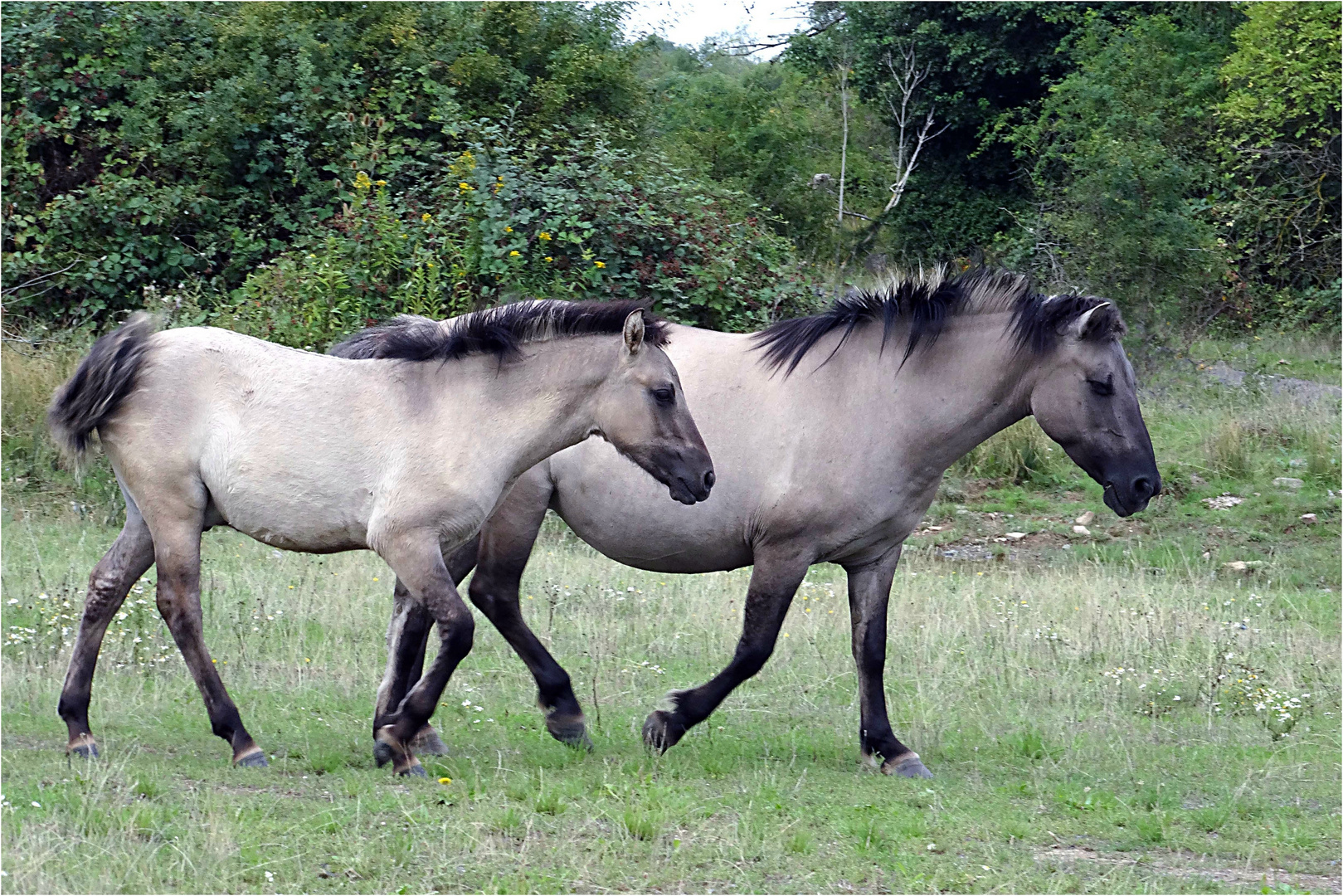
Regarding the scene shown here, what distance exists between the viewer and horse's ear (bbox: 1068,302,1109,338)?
19.5ft

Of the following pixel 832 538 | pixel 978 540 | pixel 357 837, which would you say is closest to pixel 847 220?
pixel 978 540

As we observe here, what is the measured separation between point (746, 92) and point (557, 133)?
10.5m

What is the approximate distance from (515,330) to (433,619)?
4.22ft

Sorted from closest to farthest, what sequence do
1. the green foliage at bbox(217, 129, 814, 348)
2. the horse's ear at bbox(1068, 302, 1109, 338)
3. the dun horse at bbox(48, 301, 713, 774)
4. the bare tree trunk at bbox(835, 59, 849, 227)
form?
the dun horse at bbox(48, 301, 713, 774), the horse's ear at bbox(1068, 302, 1109, 338), the green foliage at bbox(217, 129, 814, 348), the bare tree trunk at bbox(835, 59, 849, 227)

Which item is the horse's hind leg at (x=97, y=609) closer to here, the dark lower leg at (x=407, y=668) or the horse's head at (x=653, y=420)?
the dark lower leg at (x=407, y=668)

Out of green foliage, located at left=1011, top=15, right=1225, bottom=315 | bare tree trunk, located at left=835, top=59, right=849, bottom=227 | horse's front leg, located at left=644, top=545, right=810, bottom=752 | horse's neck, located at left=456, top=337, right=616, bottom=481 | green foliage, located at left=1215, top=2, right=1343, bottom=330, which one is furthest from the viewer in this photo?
bare tree trunk, located at left=835, top=59, right=849, bottom=227

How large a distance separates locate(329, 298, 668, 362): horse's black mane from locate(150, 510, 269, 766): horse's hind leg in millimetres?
1165

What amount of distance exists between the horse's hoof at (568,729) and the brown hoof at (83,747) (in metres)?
1.99

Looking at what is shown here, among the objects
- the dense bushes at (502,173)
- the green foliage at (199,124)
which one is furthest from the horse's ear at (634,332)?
the green foliage at (199,124)

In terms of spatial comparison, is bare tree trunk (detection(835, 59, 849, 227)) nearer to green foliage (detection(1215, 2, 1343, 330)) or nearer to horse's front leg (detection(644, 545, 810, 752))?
green foliage (detection(1215, 2, 1343, 330))

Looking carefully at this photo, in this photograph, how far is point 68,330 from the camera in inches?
569

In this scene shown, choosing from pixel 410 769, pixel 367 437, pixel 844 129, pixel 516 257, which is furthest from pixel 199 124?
pixel 844 129

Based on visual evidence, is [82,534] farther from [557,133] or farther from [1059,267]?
[1059,267]

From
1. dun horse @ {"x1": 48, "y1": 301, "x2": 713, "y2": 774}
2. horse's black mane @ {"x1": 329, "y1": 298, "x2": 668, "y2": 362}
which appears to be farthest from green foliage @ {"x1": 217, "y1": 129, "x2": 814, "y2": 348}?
dun horse @ {"x1": 48, "y1": 301, "x2": 713, "y2": 774}
